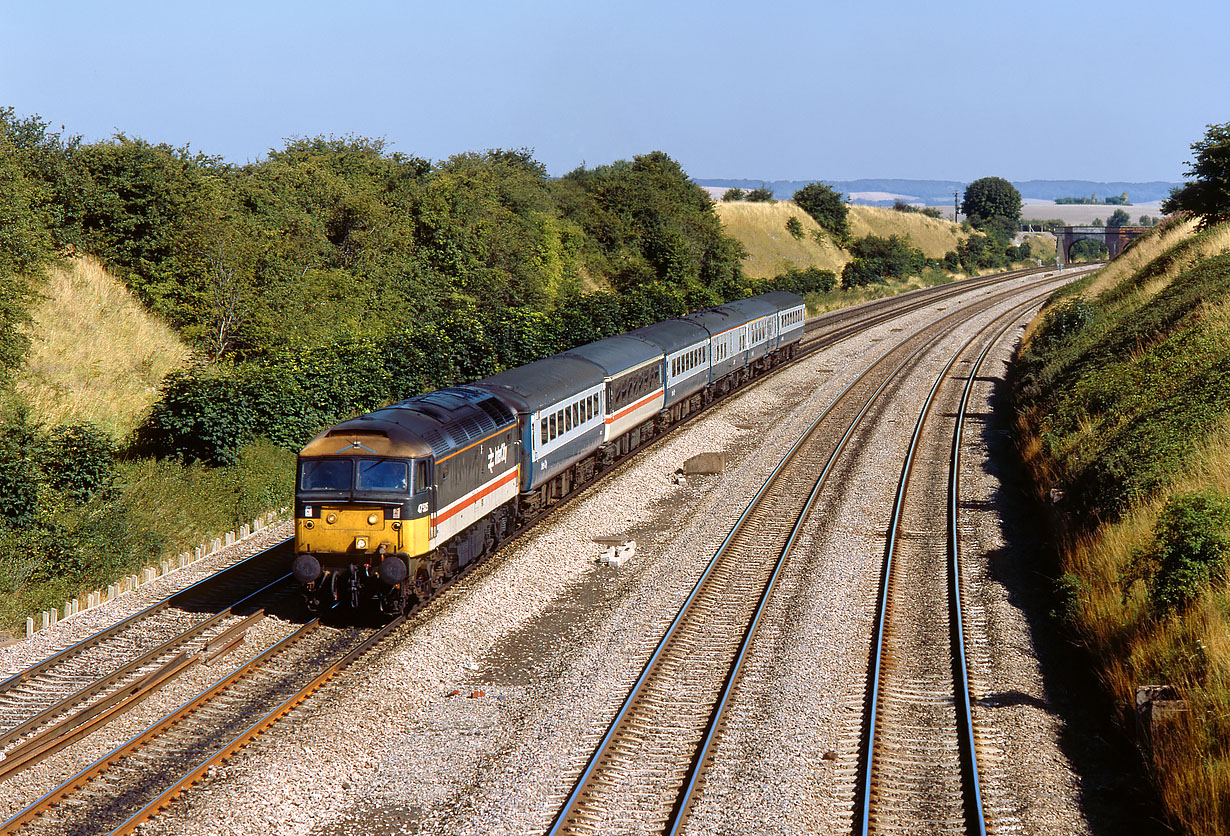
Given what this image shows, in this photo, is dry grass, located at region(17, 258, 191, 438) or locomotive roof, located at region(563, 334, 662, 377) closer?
dry grass, located at region(17, 258, 191, 438)

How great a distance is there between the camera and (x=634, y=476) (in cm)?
2855

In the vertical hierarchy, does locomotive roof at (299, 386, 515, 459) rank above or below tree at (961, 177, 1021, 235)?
below

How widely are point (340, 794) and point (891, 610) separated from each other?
10.4 m

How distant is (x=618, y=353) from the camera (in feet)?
97.7

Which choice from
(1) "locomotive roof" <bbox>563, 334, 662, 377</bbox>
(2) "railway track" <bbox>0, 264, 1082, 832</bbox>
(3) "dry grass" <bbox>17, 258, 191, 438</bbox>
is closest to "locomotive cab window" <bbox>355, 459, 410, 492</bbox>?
(2) "railway track" <bbox>0, 264, 1082, 832</bbox>

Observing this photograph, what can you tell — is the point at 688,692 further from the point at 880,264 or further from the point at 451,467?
the point at 880,264

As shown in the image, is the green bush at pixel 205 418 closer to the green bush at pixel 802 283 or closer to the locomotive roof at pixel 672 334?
the locomotive roof at pixel 672 334

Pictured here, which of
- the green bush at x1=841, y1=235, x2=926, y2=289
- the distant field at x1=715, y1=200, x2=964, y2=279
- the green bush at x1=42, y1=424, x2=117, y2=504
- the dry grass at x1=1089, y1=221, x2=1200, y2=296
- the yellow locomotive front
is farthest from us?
the distant field at x1=715, y1=200, x2=964, y2=279

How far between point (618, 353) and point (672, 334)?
19.0ft

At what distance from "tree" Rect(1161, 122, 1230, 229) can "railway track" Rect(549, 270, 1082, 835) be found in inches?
1504

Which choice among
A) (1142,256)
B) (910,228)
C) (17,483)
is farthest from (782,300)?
(910,228)

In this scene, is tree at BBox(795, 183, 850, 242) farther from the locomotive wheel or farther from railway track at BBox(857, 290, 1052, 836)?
the locomotive wheel

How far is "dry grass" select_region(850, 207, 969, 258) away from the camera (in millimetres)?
129875

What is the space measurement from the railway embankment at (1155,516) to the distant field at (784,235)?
64.7 meters
